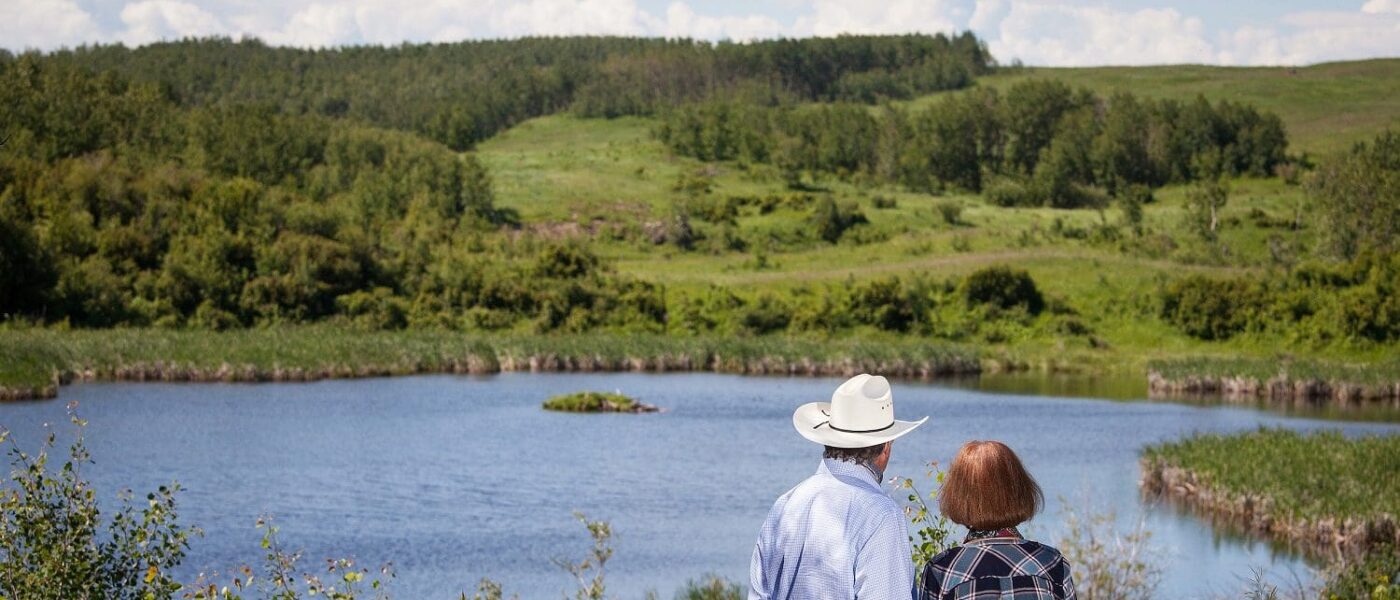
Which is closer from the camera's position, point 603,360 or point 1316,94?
point 603,360

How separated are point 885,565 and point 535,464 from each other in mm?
31426

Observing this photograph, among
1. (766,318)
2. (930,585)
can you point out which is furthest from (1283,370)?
(930,585)

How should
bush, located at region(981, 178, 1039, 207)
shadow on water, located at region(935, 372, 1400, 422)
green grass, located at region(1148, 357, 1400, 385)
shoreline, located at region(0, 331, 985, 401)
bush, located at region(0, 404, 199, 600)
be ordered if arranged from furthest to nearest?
bush, located at region(981, 178, 1039, 207) < shoreline, located at region(0, 331, 985, 401) < green grass, located at region(1148, 357, 1400, 385) < shadow on water, located at region(935, 372, 1400, 422) < bush, located at region(0, 404, 199, 600)

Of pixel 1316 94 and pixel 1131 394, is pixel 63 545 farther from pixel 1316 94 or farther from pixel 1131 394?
pixel 1316 94

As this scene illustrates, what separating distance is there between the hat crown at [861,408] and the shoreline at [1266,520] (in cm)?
1678

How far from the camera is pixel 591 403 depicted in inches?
2002

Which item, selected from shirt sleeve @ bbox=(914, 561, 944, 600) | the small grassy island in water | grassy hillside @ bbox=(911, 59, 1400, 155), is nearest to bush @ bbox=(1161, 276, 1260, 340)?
the small grassy island in water

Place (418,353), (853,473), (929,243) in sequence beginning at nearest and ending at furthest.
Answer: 1. (853,473)
2. (418,353)
3. (929,243)

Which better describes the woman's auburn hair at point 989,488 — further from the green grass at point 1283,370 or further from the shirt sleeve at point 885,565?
the green grass at point 1283,370

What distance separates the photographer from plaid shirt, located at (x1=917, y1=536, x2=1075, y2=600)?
25.9 ft

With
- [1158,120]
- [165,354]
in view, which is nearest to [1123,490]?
[165,354]

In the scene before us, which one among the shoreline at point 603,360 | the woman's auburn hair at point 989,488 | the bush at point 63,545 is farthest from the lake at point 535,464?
the bush at point 63,545

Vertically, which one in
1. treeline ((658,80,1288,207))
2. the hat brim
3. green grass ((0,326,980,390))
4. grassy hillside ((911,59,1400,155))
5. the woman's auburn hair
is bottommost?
green grass ((0,326,980,390))

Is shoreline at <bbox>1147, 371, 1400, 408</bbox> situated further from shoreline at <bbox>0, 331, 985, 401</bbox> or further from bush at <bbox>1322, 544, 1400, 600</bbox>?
bush at <bbox>1322, 544, 1400, 600</bbox>
